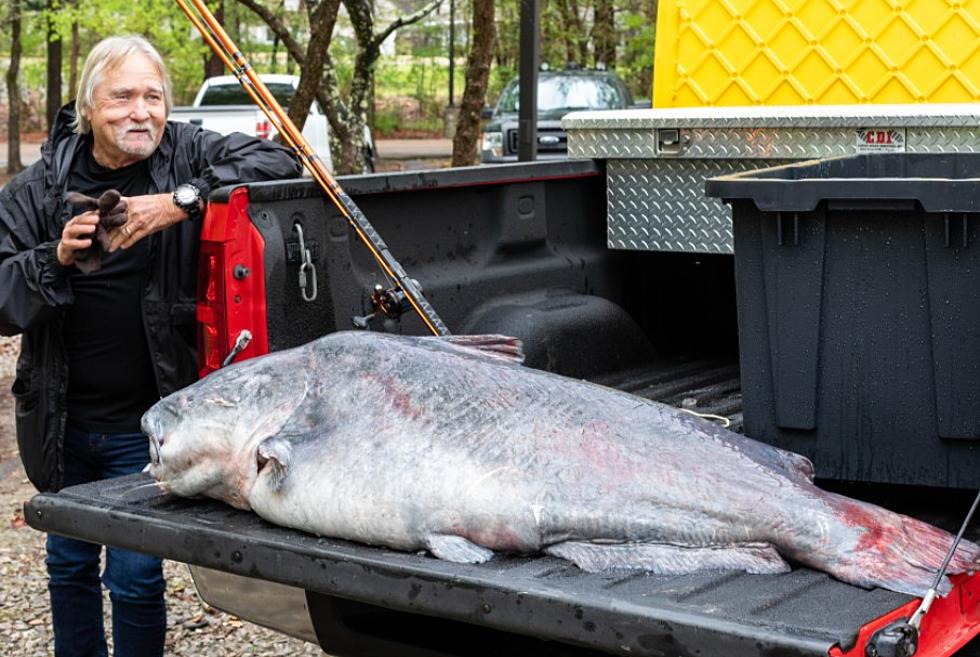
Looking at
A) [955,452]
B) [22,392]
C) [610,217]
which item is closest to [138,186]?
[22,392]

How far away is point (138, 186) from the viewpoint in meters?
4.14

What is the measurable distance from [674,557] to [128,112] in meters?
2.16

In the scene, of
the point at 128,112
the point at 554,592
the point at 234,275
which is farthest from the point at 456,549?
the point at 128,112

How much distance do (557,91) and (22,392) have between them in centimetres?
1583

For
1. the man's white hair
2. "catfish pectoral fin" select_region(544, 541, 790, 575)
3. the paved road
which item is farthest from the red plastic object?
the paved road

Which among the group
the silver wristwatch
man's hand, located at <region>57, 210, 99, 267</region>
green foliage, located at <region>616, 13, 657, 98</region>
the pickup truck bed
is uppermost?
green foliage, located at <region>616, 13, 657, 98</region>

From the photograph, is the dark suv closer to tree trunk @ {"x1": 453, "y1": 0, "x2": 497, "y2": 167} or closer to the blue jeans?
tree trunk @ {"x1": 453, "y1": 0, "x2": 497, "y2": 167}

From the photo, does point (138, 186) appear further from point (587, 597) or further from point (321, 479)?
point (587, 597)

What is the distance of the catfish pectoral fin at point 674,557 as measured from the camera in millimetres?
2629

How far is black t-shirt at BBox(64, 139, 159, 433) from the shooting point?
4082 mm

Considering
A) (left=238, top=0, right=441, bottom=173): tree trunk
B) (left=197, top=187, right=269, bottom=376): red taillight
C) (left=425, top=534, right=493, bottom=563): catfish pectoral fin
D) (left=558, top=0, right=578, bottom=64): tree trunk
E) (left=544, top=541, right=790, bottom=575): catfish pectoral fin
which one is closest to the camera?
(left=544, top=541, right=790, bottom=575): catfish pectoral fin

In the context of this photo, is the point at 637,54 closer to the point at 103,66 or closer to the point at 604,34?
the point at 604,34

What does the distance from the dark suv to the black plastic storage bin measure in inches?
610

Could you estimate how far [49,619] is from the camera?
5.49 metres
